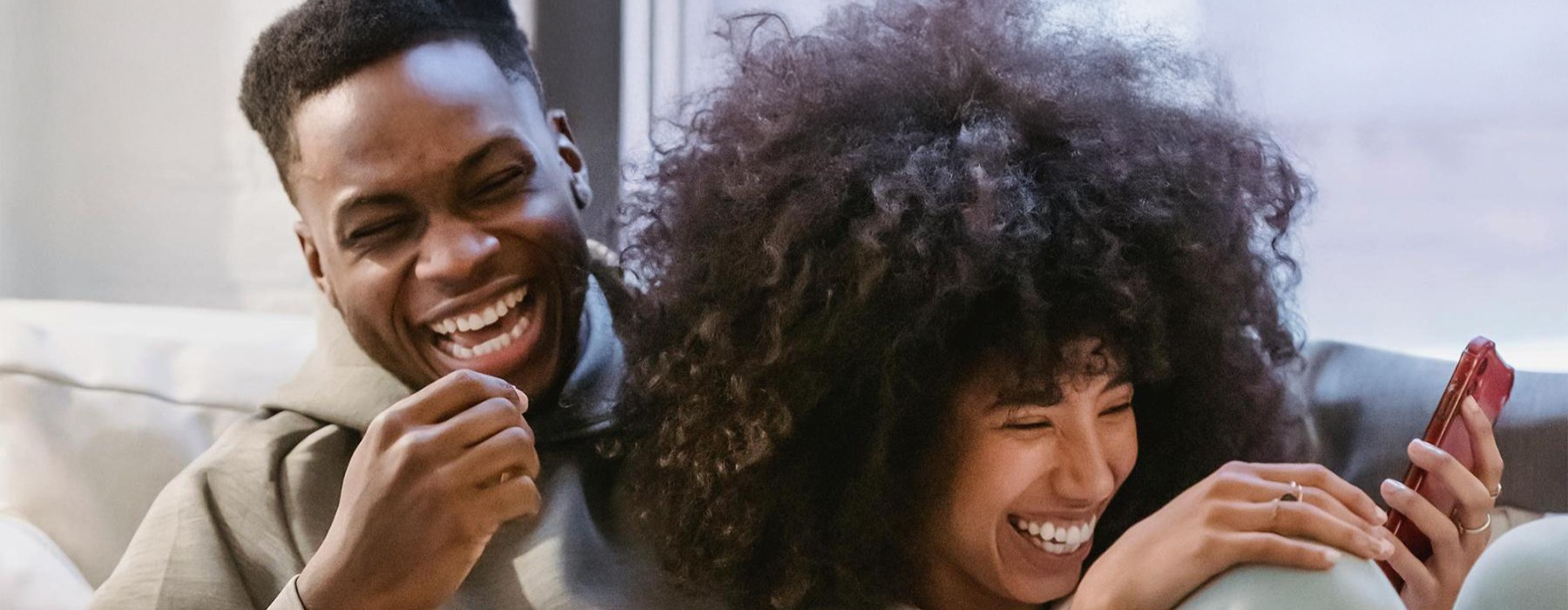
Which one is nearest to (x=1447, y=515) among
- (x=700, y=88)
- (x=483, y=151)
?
(x=700, y=88)

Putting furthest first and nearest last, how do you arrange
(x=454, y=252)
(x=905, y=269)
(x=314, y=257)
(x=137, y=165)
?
1. (x=137, y=165)
2. (x=314, y=257)
3. (x=454, y=252)
4. (x=905, y=269)

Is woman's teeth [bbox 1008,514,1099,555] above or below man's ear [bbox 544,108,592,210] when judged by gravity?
below

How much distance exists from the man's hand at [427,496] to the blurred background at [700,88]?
280mm

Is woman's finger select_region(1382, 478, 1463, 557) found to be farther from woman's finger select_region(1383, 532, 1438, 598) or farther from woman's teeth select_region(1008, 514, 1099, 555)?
woman's teeth select_region(1008, 514, 1099, 555)

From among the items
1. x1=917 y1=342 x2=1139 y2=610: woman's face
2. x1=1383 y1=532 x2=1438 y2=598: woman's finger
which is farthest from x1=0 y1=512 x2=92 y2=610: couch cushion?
x1=1383 y1=532 x2=1438 y2=598: woman's finger

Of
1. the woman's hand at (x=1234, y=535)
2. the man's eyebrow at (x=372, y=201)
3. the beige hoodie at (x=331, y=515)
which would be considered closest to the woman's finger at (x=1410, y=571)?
the woman's hand at (x=1234, y=535)

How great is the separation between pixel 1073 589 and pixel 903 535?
0.12 metres

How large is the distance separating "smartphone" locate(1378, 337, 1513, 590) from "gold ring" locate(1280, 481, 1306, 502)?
17 cm

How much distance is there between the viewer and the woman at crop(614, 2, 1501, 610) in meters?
0.90

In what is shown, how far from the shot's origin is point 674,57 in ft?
5.36

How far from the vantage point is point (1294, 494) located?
0.81 metres

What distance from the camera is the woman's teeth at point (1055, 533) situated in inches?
37.0

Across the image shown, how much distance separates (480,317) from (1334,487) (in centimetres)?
60

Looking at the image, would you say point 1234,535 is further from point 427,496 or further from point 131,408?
point 131,408
